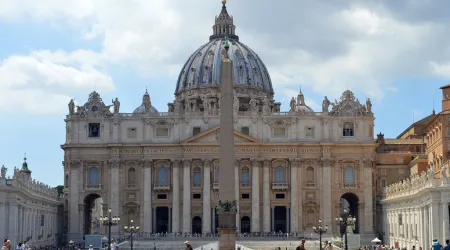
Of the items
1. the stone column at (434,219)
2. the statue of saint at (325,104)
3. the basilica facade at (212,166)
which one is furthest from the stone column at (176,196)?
the stone column at (434,219)

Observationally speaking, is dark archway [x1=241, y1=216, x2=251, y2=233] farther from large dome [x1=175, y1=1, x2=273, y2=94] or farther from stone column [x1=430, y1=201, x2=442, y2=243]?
stone column [x1=430, y1=201, x2=442, y2=243]

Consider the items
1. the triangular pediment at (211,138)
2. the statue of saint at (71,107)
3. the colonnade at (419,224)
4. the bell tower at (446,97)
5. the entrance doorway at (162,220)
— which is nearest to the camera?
the colonnade at (419,224)

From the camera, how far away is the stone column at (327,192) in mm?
91688

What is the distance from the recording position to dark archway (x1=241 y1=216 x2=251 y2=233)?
93.6 meters

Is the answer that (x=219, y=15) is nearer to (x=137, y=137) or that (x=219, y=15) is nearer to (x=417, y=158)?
(x=137, y=137)

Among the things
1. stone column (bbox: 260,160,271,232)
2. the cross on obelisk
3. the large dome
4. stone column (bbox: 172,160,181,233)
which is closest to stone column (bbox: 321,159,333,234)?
stone column (bbox: 260,160,271,232)

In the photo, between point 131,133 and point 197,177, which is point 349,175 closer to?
point 197,177

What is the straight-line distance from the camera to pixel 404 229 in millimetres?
73625

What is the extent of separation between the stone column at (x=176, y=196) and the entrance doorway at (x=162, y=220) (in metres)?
1.96

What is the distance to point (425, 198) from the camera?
2464 inches

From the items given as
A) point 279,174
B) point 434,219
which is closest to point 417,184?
point 434,219

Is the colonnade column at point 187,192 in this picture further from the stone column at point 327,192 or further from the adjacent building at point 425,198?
the adjacent building at point 425,198

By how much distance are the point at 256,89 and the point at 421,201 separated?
56013mm

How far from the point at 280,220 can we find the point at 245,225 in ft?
12.8
